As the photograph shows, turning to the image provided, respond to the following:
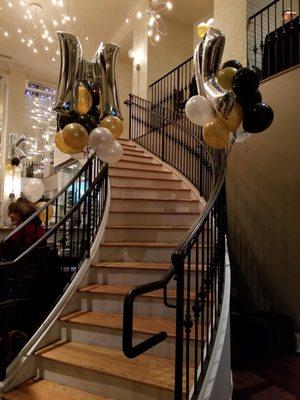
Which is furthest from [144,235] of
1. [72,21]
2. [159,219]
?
[72,21]

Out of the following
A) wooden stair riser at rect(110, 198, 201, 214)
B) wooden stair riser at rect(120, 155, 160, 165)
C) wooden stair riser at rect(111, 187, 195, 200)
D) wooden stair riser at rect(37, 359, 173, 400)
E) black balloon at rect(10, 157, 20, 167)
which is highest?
black balloon at rect(10, 157, 20, 167)

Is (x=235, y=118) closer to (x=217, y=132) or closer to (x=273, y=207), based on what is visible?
(x=217, y=132)

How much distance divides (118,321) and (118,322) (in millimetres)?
26

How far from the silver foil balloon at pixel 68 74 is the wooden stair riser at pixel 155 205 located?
4.62 ft

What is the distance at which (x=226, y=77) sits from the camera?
3.15 metres

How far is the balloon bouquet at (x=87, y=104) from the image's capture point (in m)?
3.58

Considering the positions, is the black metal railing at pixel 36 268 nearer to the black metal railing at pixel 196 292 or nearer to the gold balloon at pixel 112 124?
the gold balloon at pixel 112 124

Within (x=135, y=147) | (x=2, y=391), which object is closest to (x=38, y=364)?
(x=2, y=391)

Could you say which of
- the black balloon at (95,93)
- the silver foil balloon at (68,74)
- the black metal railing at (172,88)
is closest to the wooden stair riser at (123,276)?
the silver foil balloon at (68,74)

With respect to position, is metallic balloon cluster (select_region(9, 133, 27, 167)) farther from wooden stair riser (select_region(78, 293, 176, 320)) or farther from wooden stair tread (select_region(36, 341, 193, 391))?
wooden stair tread (select_region(36, 341, 193, 391))

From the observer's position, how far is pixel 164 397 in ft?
6.81

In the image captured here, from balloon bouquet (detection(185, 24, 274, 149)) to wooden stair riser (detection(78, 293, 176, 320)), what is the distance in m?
1.59

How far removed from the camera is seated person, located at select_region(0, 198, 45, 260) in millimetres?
3299

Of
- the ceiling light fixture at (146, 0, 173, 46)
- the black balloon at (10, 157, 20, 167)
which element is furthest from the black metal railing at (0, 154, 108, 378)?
the black balloon at (10, 157, 20, 167)
